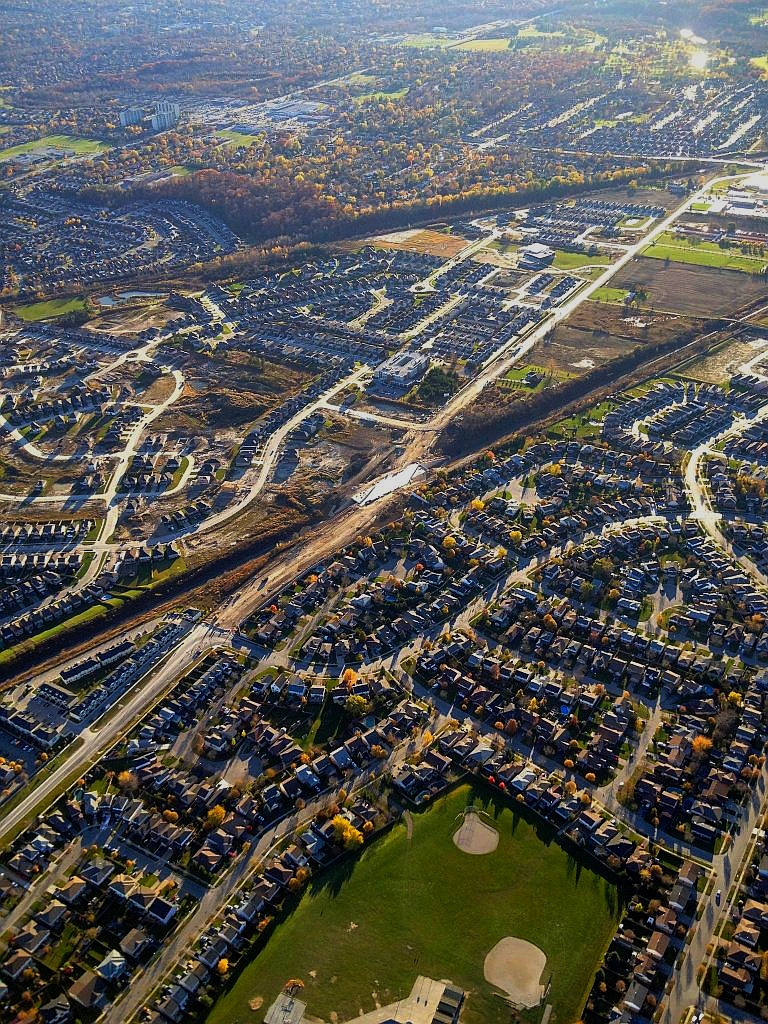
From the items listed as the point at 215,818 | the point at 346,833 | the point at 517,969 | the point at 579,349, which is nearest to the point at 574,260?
the point at 579,349

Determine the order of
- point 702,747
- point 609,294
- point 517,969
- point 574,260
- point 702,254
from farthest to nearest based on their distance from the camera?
point 702,254, point 574,260, point 609,294, point 702,747, point 517,969

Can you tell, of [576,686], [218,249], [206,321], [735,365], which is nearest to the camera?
[576,686]

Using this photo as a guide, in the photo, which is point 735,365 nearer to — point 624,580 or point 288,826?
point 624,580

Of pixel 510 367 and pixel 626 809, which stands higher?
pixel 510 367

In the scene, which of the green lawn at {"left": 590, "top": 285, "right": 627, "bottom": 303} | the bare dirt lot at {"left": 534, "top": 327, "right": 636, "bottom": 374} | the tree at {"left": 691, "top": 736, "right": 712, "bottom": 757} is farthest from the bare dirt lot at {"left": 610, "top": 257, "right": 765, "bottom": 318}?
the tree at {"left": 691, "top": 736, "right": 712, "bottom": 757}

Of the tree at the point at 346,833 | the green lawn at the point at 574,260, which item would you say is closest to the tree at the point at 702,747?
the tree at the point at 346,833

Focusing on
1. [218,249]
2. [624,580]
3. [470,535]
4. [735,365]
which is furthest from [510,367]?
[218,249]

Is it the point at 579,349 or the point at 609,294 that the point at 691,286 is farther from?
the point at 579,349
